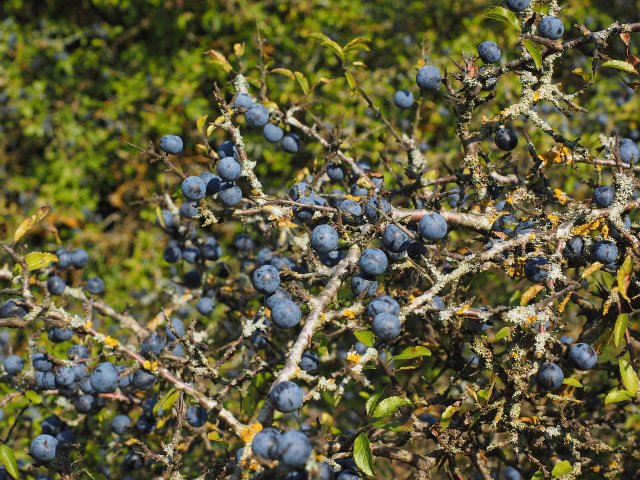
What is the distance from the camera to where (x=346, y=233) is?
1.82m

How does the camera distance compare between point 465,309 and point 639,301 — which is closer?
point 465,309

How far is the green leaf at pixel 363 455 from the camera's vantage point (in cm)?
163

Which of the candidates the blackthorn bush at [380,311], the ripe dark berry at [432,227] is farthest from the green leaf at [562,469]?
the ripe dark berry at [432,227]

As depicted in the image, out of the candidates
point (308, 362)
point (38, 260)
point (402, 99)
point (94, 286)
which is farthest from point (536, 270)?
point (94, 286)

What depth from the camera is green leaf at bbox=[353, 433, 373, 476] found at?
64.1 inches

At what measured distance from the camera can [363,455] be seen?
1.65 meters

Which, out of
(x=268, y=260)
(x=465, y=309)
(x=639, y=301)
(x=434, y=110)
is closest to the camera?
(x=465, y=309)

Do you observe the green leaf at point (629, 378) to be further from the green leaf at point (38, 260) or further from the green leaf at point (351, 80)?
the green leaf at point (38, 260)

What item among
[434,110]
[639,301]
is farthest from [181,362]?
[434,110]

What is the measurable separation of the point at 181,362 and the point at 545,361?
1277 millimetres

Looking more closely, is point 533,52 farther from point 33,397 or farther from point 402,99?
point 33,397

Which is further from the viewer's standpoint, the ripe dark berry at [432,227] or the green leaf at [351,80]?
the green leaf at [351,80]

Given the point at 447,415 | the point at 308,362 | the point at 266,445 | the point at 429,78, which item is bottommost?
the point at 308,362

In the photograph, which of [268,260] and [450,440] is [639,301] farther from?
[268,260]
